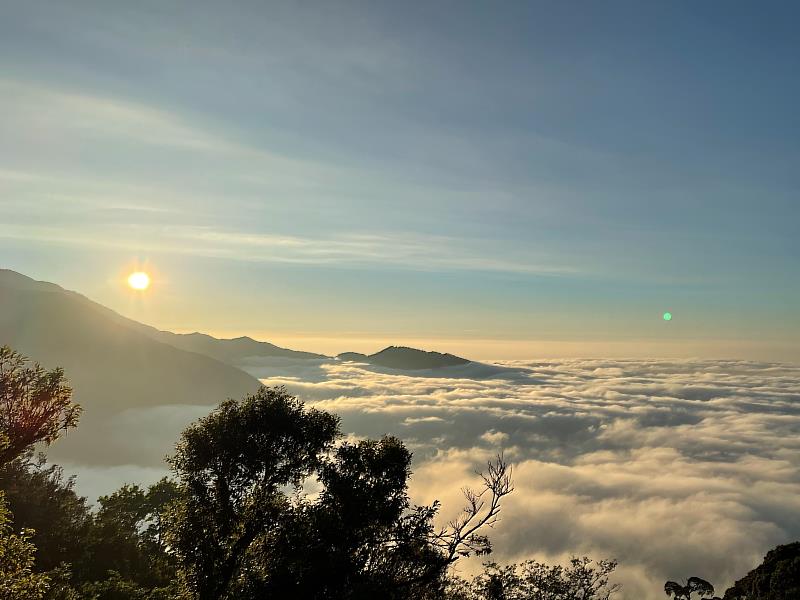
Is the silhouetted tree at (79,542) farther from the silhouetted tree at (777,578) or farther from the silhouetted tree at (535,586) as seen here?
the silhouetted tree at (777,578)

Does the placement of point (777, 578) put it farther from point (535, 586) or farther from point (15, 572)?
point (15, 572)

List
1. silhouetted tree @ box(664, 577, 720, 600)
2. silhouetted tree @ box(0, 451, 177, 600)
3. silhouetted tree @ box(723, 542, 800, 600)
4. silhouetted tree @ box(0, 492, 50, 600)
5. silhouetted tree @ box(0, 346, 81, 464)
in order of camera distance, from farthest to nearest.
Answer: silhouetted tree @ box(664, 577, 720, 600), silhouetted tree @ box(723, 542, 800, 600), silhouetted tree @ box(0, 451, 177, 600), silhouetted tree @ box(0, 346, 81, 464), silhouetted tree @ box(0, 492, 50, 600)

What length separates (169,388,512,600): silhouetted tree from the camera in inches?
730

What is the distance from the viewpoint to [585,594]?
3666 centimetres

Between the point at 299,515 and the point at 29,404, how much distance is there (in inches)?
432

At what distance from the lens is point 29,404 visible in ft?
49.9

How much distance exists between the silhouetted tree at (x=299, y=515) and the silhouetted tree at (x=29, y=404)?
8025 millimetres

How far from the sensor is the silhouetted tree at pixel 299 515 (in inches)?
730

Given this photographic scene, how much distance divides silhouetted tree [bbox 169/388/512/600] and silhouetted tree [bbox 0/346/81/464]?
8.02 metres

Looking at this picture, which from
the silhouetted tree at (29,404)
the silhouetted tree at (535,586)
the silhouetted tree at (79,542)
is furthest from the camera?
the silhouetted tree at (79,542)

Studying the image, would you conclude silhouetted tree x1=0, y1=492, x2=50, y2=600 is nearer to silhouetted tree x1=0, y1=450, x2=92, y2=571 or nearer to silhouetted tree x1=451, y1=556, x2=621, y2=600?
silhouetted tree x1=451, y1=556, x2=621, y2=600

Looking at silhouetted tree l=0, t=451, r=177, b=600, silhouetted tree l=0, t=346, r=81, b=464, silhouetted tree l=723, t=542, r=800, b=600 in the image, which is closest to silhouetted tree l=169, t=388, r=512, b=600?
silhouetted tree l=0, t=346, r=81, b=464

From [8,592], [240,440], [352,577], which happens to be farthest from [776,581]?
[8,592]

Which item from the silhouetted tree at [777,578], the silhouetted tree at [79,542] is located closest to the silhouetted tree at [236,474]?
the silhouetted tree at [79,542]
